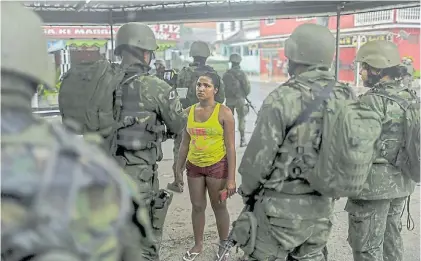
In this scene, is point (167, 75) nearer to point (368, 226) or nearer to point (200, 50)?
point (200, 50)

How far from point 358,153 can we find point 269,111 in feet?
1.68

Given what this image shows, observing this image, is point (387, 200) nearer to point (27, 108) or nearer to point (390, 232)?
point (390, 232)

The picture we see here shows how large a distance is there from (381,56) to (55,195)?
294 cm

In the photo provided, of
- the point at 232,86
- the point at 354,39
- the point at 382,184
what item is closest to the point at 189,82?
the point at 232,86

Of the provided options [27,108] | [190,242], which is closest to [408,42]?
[190,242]

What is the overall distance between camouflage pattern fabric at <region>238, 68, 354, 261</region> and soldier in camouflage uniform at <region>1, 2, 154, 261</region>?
5.01 feet

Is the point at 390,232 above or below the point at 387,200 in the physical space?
below

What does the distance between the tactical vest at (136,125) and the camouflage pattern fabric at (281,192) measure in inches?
30.1

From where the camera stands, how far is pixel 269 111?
2527 millimetres

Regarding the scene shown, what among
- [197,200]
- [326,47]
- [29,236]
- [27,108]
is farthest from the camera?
[197,200]

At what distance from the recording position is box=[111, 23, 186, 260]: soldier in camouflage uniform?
3021 mm

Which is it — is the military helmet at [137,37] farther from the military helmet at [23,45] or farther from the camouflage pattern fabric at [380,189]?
the military helmet at [23,45]

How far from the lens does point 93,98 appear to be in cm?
288

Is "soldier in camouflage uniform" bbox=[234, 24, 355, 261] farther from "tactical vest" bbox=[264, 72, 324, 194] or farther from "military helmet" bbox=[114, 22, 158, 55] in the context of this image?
"military helmet" bbox=[114, 22, 158, 55]
